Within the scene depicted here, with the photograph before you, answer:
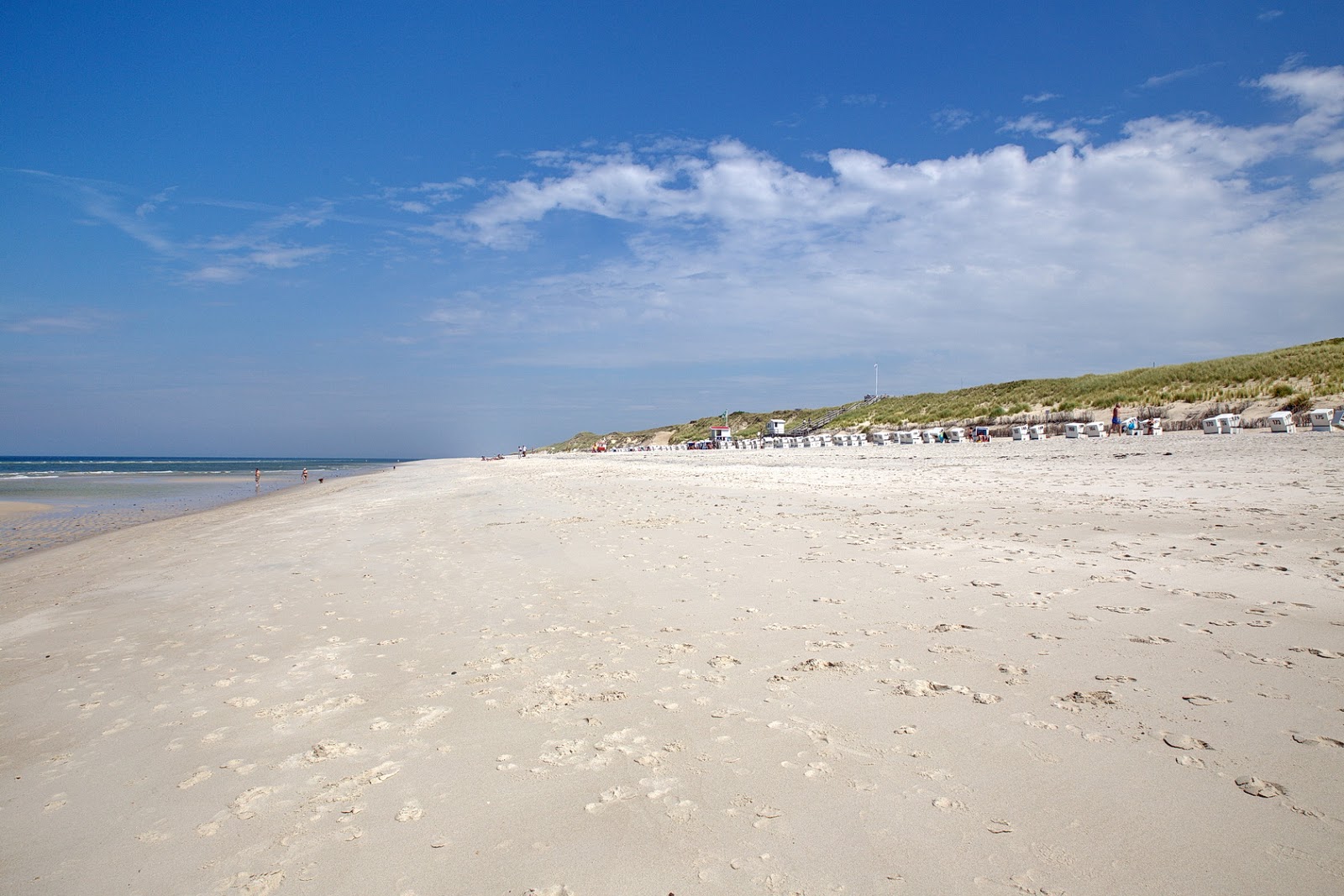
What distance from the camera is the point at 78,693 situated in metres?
4.39

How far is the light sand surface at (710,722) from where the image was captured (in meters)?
2.31

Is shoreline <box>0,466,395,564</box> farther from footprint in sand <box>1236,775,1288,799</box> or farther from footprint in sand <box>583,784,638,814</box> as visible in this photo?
footprint in sand <box>1236,775,1288,799</box>

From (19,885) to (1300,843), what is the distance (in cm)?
462

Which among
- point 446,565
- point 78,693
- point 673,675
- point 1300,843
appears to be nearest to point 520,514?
point 446,565

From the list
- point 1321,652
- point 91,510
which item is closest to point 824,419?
point 91,510

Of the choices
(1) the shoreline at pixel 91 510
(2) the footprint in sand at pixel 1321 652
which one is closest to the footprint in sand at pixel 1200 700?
(2) the footprint in sand at pixel 1321 652

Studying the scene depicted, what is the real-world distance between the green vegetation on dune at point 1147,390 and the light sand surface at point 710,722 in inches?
1154

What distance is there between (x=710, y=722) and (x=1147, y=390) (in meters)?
43.6

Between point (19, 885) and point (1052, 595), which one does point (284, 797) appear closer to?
point (19, 885)

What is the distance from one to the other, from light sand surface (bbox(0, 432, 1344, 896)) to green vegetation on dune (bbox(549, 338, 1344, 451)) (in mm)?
29314

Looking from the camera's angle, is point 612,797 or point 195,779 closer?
point 612,797

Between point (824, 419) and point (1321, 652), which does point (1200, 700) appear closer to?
point (1321, 652)

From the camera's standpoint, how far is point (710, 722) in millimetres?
3367

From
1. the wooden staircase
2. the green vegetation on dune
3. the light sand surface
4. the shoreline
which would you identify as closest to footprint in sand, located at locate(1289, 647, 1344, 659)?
the light sand surface
